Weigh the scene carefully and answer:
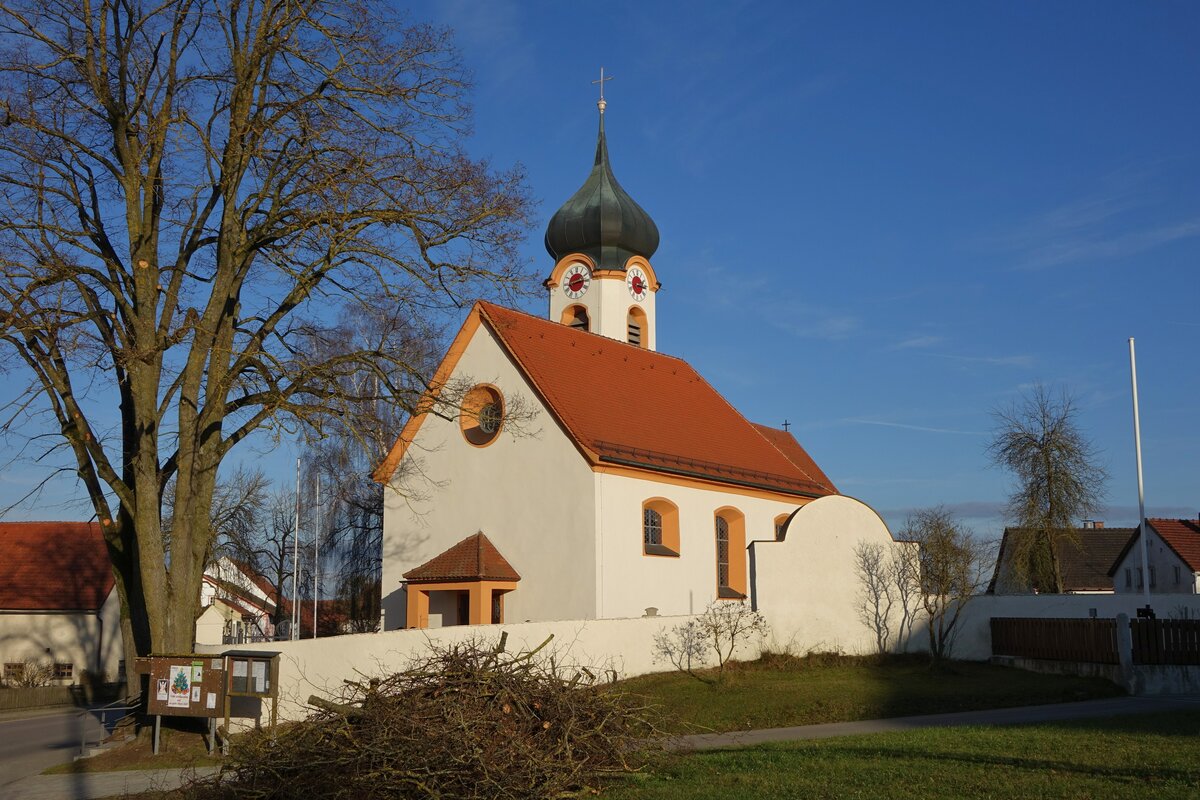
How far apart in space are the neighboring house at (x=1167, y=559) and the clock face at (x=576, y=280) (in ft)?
78.9

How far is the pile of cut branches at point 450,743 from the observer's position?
984 centimetres

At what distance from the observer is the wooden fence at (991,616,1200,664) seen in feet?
65.4

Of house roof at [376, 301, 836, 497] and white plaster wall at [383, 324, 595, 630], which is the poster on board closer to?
white plaster wall at [383, 324, 595, 630]

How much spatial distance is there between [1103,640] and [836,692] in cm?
576

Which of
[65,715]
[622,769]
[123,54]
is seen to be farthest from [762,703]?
[65,715]

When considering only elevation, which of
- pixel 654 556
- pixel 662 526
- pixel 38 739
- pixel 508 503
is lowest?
pixel 38 739

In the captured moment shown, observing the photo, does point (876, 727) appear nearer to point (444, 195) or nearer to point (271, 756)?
point (271, 756)

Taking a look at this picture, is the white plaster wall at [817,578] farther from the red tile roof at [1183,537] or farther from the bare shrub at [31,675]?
the red tile roof at [1183,537]

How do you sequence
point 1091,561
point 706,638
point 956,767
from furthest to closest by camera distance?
point 1091,561
point 706,638
point 956,767

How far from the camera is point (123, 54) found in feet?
54.4

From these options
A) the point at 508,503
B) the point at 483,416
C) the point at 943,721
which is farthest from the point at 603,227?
the point at 943,721

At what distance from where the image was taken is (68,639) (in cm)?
3503

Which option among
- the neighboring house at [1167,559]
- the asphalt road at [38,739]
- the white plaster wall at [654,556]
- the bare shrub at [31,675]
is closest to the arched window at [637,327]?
the white plaster wall at [654,556]

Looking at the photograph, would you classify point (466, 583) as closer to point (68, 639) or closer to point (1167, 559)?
point (68, 639)
